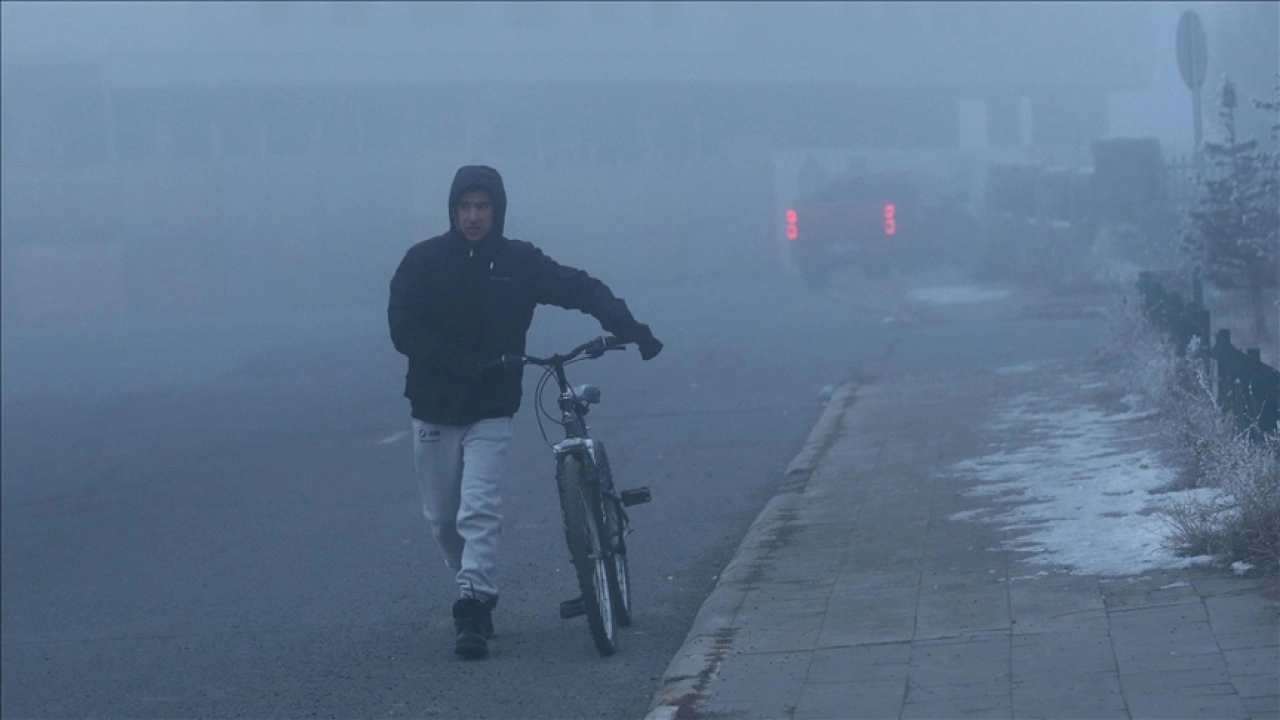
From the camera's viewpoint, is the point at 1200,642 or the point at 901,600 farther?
the point at 901,600

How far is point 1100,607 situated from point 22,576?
578 cm

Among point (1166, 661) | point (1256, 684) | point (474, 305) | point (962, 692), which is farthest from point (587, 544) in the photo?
point (1256, 684)

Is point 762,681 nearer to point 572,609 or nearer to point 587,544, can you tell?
point 587,544

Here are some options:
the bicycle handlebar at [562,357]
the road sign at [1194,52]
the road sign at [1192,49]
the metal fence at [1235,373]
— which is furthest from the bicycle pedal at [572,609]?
the road sign at [1192,49]

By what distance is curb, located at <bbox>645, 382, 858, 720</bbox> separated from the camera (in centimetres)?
507

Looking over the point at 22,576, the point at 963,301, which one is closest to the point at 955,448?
the point at 22,576

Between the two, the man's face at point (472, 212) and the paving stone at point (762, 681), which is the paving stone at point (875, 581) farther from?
the man's face at point (472, 212)

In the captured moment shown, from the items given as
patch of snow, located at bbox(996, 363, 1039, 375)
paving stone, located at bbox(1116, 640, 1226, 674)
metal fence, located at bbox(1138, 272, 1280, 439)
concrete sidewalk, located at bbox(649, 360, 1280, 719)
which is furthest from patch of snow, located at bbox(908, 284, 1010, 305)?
paving stone, located at bbox(1116, 640, 1226, 674)

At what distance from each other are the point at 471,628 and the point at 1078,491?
10.6ft

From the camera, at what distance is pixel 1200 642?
498 cm

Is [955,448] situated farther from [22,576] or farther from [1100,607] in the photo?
[22,576]

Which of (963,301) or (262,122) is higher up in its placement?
(262,122)

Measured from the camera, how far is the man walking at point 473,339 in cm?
597

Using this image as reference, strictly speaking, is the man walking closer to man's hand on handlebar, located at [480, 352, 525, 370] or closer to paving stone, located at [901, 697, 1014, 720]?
man's hand on handlebar, located at [480, 352, 525, 370]
